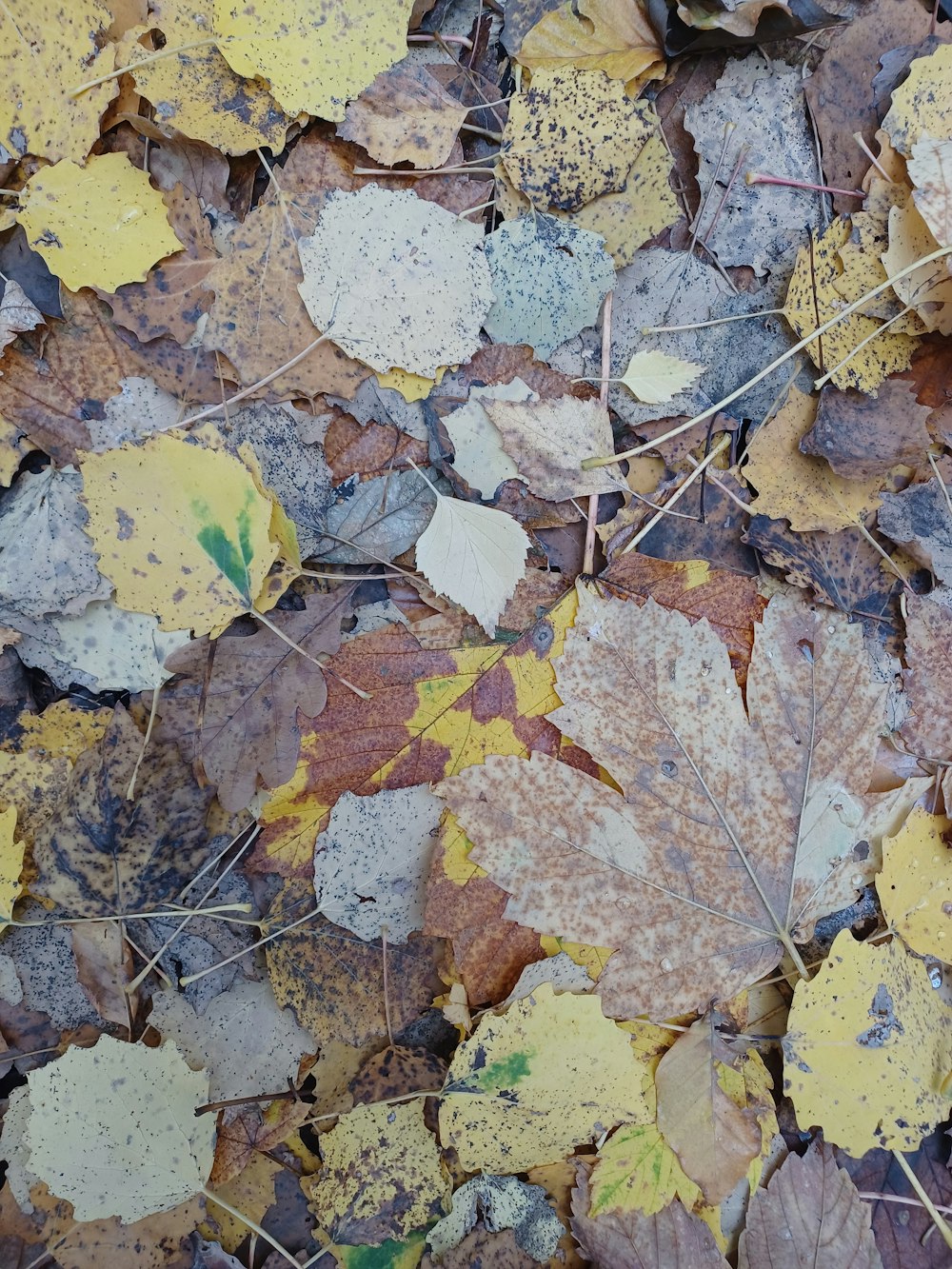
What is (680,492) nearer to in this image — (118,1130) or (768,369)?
(768,369)

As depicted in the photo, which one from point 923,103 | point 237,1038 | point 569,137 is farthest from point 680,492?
point 237,1038

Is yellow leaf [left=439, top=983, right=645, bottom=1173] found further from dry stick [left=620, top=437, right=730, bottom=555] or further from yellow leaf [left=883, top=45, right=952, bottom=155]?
yellow leaf [left=883, top=45, right=952, bottom=155]

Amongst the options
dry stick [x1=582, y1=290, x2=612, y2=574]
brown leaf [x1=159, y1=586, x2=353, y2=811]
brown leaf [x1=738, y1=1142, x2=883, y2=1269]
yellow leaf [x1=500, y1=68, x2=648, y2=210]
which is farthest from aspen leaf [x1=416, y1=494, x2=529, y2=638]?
brown leaf [x1=738, y1=1142, x2=883, y2=1269]

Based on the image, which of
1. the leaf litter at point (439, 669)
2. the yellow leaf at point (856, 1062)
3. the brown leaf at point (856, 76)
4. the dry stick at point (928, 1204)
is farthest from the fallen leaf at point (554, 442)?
the dry stick at point (928, 1204)

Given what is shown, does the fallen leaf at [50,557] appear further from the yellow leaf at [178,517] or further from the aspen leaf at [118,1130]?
the aspen leaf at [118,1130]

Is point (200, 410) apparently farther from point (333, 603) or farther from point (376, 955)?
point (376, 955)

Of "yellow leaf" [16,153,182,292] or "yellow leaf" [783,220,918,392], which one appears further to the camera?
"yellow leaf" [783,220,918,392]

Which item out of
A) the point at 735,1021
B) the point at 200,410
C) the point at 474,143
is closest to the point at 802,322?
the point at 474,143
